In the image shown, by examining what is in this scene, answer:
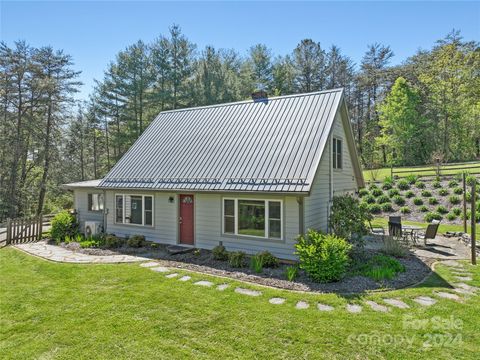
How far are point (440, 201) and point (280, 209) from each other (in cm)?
1220

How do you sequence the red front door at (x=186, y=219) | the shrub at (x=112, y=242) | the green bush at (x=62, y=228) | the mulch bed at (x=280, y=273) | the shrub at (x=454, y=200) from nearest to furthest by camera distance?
1. the mulch bed at (x=280, y=273)
2. the red front door at (x=186, y=219)
3. the shrub at (x=112, y=242)
4. the green bush at (x=62, y=228)
5. the shrub at (x=454, y=200)

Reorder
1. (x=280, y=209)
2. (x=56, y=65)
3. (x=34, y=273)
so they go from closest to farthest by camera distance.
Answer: (x=34, y=273) → (x=280, y=209) → (x=56, y=65)

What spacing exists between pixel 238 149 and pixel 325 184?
3.26 meters

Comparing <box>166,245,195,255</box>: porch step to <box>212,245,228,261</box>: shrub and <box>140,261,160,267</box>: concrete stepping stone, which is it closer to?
<box>140,261,160,267</box>: concrete stepping stone

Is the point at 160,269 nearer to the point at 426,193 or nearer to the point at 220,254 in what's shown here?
the point at 220,254

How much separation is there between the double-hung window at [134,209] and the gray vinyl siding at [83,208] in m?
1.94

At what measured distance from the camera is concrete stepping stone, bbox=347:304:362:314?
5562 millimetres

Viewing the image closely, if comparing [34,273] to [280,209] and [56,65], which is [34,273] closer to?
[280,209]

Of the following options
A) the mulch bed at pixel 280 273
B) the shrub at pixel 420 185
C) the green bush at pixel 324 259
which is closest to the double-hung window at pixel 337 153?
the mulch bed at pixel 280 273

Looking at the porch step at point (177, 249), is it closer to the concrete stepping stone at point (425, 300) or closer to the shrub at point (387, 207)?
the concrete stepping stone at point (425, 300)

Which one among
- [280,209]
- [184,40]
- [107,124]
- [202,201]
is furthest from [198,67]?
[280,209]

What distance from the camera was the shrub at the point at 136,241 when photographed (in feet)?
36.8

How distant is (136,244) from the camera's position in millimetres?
11188

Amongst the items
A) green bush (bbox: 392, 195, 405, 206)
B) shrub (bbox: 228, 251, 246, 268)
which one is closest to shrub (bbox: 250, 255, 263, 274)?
shrub (bbox: 228, 251, 246, 268)
